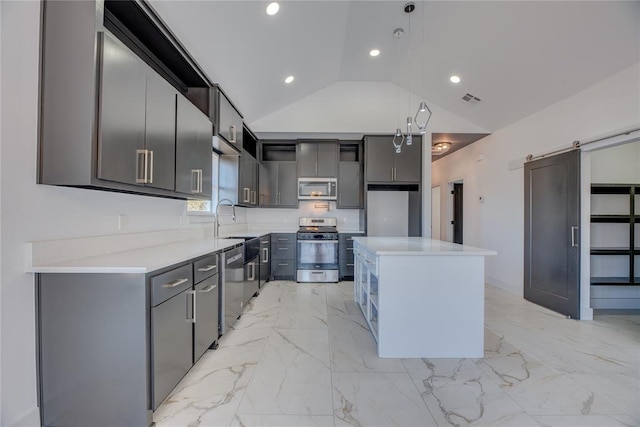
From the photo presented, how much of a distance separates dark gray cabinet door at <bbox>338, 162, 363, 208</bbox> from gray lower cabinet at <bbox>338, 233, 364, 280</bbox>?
64 centimetres

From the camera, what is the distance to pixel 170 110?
6.44ft

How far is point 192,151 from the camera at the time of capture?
91.6 inches

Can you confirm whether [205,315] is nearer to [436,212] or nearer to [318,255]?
[318,255]

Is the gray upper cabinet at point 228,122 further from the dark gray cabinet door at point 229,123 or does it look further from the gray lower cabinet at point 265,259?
the gray lower cabinet at point 265,259

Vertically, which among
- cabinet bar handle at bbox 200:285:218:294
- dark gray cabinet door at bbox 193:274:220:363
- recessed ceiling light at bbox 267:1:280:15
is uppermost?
recessed ceiling light at bbox 267:1:280:15

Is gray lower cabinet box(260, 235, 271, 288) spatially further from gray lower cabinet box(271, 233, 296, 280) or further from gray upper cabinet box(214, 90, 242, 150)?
gray upper cabinet box(214, 90, 242, 150)

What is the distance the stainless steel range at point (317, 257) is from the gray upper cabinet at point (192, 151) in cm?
224

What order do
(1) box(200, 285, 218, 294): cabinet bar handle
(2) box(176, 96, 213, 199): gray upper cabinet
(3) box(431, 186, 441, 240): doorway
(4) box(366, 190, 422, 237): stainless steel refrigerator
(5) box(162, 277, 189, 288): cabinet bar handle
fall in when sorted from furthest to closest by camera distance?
(3) box(431, 186, 441, 240): doorway, (4) box(366, 190, 422, 237): stainless steel refrigerator, (2) box(176, 96, 213, 199): gray upper cabinet, (1) box(200, 285, 218, 294): cabinet bar handle, (5) box(162, 277, 189, 288): cabinet bar handle

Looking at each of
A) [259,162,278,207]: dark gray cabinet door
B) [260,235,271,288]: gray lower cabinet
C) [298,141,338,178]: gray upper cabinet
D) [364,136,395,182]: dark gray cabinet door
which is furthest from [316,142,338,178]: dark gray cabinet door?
[260,235,271,288]: gray lower cabinet

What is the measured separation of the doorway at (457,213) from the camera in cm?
637

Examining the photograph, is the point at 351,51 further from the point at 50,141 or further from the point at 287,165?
the point at 50,141

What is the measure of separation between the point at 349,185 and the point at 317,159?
2.52 feet

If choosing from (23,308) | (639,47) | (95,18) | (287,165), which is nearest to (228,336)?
(23,308)

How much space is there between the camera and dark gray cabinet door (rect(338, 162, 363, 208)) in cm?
488
